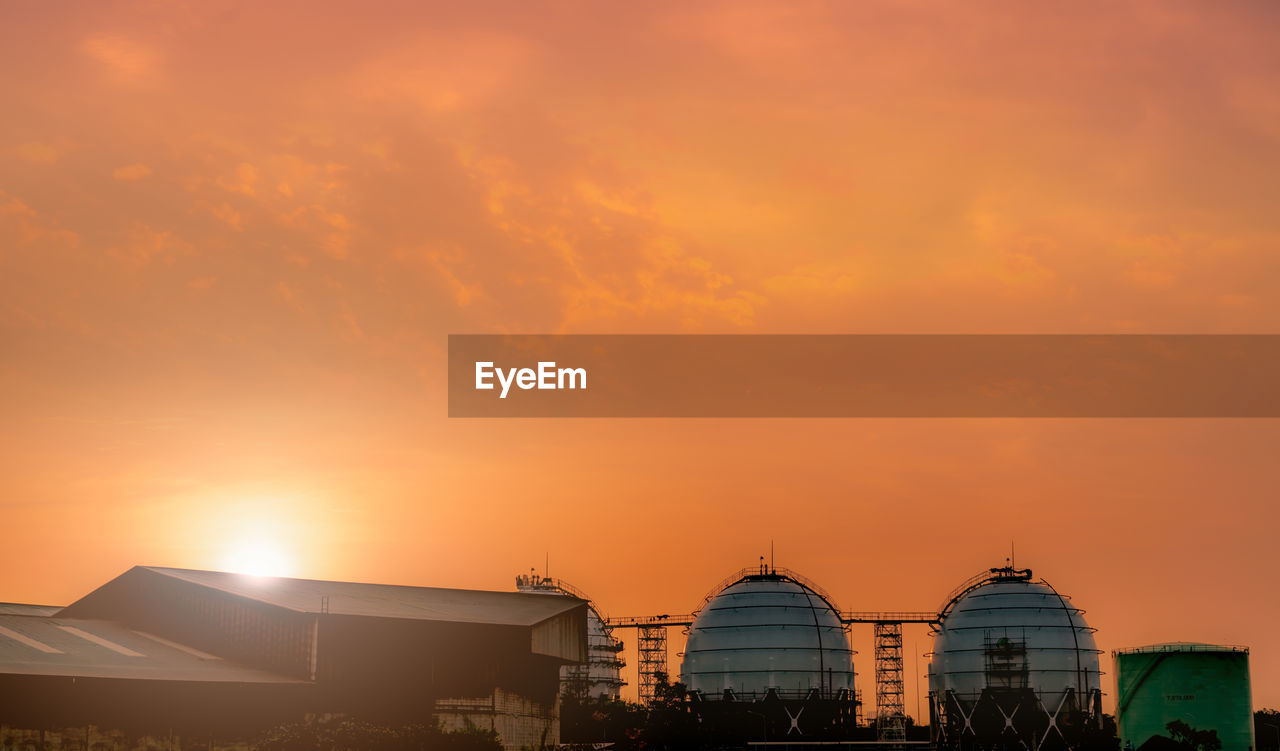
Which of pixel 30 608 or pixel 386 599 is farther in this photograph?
pixel 30 608

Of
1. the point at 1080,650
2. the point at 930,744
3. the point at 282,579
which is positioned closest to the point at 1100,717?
the point at 1080,650

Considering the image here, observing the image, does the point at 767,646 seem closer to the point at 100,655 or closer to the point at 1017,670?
the point at 1017,670

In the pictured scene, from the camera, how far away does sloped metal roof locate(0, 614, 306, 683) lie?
144ft

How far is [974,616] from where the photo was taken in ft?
299

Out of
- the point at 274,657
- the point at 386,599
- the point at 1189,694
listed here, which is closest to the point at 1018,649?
the point at 1189,694

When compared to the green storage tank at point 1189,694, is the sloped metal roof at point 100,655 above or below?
above

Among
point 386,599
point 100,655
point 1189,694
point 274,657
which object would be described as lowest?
point 1189,694

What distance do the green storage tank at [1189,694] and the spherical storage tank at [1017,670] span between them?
6.13m

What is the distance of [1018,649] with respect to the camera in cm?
8775

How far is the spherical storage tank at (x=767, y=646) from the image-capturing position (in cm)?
8662

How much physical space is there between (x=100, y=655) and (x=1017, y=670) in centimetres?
5929

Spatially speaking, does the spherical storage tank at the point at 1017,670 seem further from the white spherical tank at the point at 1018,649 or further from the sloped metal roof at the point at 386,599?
the sloped metal roof at the point at 386,599

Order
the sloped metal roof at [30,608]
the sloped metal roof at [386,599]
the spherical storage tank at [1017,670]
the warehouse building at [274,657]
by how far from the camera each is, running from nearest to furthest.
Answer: the warehouse building at [274,657] → the sloped metal roof at [386,599] → the sloped metal roof at [30,608] → the spherical storage tank at [1017,670]

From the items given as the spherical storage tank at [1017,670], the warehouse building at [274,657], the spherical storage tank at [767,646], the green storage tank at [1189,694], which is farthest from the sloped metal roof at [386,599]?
the green storage tank at [1189,694]
